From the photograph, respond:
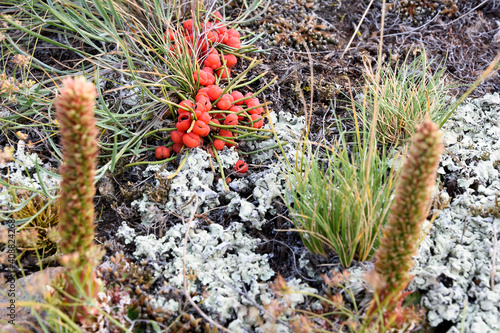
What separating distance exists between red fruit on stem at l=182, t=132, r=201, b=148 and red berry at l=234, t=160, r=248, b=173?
0.30 meters

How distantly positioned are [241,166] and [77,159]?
1.36 meters

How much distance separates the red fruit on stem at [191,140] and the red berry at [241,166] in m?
0.30

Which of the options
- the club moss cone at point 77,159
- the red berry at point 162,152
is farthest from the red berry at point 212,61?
the club moss cone at point 77,159

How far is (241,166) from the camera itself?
101 inches

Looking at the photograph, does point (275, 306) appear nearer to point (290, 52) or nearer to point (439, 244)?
point (439, 244)

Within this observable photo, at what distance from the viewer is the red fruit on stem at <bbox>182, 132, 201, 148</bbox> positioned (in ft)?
7.91

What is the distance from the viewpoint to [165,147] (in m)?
2.58

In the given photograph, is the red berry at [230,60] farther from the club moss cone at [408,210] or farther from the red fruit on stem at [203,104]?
the club moss cone at [408,210]

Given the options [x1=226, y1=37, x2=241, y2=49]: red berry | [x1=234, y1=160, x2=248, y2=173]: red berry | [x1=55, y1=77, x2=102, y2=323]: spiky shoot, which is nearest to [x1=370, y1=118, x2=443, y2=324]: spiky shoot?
[x1=55, y1=77, x2=102, y2=323]: spiky shoot

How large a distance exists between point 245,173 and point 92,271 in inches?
50.7

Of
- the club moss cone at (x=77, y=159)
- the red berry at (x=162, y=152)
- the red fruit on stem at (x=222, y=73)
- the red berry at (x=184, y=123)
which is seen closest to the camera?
the club moss cone at (x=77, y=159)

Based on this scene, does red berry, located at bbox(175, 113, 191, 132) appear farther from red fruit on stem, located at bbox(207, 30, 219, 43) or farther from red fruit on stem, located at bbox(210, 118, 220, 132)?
red fruit on stem, located at bbox(207, 30, 219, 43)

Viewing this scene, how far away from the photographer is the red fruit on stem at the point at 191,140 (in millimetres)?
2410

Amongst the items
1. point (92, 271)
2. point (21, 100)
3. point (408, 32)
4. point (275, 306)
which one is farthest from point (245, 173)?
point (408, 32)
